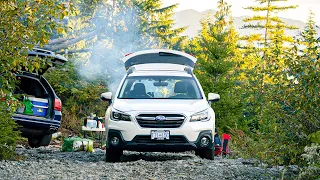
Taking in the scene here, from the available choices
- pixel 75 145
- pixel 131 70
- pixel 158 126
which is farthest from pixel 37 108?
pixel 158 126

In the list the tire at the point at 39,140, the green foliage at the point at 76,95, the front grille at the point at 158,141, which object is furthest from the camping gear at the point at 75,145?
the green foliage at the point at 76,95

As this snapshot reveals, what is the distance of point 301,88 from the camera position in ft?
29.9

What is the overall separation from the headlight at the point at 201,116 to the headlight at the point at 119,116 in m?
1.14

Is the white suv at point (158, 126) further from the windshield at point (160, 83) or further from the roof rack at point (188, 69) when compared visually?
the roof rack at point (188, 69)

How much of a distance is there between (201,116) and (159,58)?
2675 millimetres

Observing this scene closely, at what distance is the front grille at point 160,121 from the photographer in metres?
11.2

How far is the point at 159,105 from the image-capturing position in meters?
11.4

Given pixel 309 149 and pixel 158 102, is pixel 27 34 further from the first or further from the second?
pixel 309 149

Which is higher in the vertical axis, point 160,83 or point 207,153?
point 160,83

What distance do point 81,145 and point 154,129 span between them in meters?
3.84

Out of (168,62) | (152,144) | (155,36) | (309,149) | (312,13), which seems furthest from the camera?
(155,36)

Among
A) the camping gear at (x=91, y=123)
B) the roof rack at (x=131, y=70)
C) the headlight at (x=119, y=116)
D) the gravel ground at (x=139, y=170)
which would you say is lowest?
the gravel ground at (x=139, y=170)

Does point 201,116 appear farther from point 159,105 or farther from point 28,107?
point 28,107

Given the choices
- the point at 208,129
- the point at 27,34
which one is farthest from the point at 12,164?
the point at 208,129
